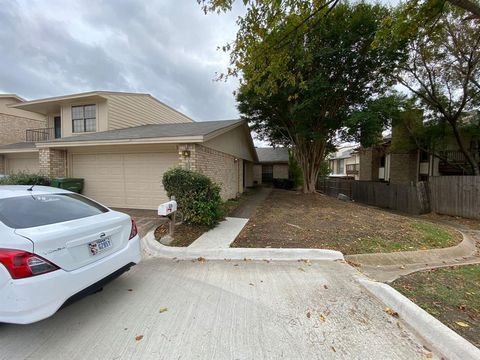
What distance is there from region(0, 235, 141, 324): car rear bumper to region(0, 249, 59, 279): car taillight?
0.04 meters

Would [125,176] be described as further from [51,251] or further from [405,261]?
[405,261]

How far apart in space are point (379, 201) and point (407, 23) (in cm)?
1227

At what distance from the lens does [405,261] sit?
4.49 m

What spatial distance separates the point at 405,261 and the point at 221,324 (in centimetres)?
398

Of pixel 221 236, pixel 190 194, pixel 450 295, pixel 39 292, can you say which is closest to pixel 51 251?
pixel 39 292

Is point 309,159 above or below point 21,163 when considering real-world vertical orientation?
above

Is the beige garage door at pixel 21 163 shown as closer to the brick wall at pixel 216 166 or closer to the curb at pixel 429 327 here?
the brick wall at pixel 216 166

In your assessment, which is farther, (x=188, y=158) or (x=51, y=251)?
(x=188, y=158)

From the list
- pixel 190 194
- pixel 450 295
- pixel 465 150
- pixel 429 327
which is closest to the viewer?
pixel 429 327

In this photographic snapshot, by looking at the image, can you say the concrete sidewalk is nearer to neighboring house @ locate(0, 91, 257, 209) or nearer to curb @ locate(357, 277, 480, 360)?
neighboring house @ locate(0, 91, 257, 209)

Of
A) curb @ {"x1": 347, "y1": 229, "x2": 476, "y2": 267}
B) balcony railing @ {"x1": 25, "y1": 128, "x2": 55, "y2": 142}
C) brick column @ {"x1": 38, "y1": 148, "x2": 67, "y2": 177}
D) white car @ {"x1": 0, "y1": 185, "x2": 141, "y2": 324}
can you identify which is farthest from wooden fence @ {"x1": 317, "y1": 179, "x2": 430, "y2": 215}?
balcony railing @ {"x1": 25, "y1": 128, "x2": 55, "y2": 142}

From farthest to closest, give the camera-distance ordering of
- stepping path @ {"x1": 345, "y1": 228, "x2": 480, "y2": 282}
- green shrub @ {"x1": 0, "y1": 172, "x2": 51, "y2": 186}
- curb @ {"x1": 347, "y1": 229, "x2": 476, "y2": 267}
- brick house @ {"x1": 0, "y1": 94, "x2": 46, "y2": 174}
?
brick house @ {"x1": 0, "y1": 94, "x2": 46, "y2": 174} → green shrub @ {"x1": 0, "y1": 172, "x2": 51, "y2": 186} → curb @ {"x1": 347, "y1": 229, "x2": 476, "y2": 267} → stepping path @ {"x1": 345, "y1": 228, "x2": 480, "y2": 282}

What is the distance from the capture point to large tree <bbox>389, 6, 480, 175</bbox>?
1085cm

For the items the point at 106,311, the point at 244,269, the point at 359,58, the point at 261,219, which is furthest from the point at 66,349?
the point at 359,58
